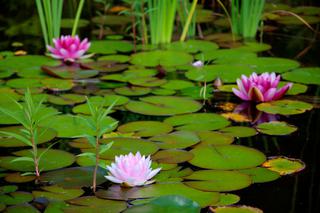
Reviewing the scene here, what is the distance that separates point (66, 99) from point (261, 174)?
1400mm

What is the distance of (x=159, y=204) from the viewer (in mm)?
2037

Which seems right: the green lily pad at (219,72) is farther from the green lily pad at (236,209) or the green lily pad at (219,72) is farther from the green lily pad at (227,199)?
the green lily pad at (236,209)

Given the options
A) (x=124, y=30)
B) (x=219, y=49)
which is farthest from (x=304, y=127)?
(x=124, y=30)

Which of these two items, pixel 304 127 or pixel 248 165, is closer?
pixel 248 165

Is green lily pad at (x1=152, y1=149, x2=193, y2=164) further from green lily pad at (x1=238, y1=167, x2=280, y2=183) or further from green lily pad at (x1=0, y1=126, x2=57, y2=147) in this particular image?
green lily pad at (x1=0, y1=126, x2=57, y2=147)

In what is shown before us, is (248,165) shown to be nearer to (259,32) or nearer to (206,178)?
(206,178)

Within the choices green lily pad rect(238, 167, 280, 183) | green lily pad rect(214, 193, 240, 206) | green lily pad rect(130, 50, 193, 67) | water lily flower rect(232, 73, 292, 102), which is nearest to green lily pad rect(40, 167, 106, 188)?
green lily pad rect(214, 193, 240, 206)

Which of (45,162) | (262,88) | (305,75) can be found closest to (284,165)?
(262,88)

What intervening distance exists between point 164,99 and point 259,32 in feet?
6.07

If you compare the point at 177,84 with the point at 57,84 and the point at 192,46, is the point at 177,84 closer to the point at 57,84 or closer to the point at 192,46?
the point at 57,84

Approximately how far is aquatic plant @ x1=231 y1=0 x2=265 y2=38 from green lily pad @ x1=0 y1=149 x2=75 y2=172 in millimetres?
2293

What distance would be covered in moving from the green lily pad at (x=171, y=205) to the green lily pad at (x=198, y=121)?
896 mm

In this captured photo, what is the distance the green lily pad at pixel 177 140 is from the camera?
2693 millimetres

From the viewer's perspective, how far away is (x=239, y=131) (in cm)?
289
